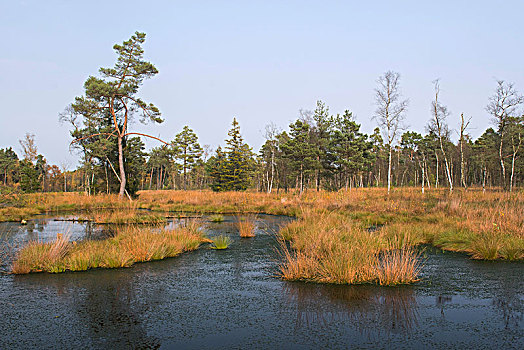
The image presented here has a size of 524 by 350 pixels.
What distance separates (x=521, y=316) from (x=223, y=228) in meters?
12.0

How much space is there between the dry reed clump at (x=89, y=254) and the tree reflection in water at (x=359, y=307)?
4.02 m

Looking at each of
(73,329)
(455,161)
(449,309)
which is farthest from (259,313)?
(455,161)

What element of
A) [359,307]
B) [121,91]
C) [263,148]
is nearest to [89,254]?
[359,307]

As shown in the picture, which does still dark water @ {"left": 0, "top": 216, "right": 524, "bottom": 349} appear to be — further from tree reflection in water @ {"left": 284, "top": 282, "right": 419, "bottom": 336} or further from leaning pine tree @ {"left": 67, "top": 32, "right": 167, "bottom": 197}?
leaning pine tree @ {"left": 67, "top": 32, "right": 167, "bottom": 197}

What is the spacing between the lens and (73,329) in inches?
180

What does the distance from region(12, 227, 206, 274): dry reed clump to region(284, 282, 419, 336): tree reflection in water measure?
13.2 ft

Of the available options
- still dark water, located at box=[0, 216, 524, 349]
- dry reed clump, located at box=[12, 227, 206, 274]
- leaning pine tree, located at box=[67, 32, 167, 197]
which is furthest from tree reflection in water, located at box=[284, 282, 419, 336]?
leaning pine tree, located at box=[67, 32, 167, 197]

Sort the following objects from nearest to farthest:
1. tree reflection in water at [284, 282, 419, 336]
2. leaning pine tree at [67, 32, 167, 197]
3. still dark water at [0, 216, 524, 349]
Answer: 1. still dark water at [0, 216, 524, 349]
2. tree reflection in water at [284, 282, 419, 336]
3. leaning pine tree at [67, 32, 167, 197]

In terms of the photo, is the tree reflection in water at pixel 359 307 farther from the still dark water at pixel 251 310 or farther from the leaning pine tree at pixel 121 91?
the leaning pine tree at pixel 121 91

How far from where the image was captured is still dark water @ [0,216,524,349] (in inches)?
167

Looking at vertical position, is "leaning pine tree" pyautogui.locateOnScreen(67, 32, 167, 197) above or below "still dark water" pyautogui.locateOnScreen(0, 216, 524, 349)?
above

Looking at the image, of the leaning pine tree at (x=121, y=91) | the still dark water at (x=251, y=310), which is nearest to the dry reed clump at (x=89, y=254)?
the still dark water at (x=251, y=310)

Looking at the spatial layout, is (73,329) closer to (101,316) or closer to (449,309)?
(101,316)

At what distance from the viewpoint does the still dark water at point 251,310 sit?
4.24 meters
